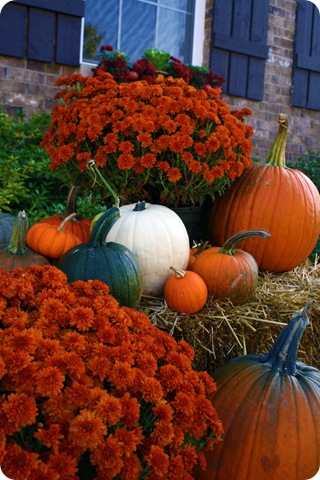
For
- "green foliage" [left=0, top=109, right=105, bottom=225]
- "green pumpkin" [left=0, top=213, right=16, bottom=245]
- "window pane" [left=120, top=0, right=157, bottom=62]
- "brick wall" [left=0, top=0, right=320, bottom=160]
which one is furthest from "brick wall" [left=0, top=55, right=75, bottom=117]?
"green pumpkin" [left=0, top=213, right=16, bottom=245]

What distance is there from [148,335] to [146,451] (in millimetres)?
308

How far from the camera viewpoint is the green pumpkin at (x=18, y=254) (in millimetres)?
1796

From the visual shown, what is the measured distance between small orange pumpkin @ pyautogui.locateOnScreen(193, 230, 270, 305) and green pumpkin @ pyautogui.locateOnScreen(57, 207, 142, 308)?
0.32m

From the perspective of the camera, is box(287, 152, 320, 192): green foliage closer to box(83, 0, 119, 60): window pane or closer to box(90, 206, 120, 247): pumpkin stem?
box(83, 0, 119, 60): window pane

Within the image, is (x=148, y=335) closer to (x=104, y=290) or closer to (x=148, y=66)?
(x=104, y=290)

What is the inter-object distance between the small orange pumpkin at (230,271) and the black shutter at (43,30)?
124 inches

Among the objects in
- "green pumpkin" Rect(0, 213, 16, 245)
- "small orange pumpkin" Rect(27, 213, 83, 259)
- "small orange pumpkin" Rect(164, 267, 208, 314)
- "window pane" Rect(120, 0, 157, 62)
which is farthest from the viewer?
"window pane" Rect(120, 0, 157, 62)

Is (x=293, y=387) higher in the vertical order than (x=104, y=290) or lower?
lower

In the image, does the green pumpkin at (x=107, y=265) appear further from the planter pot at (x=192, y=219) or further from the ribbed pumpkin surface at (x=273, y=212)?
the ribbed pumpkin surface at (x=273, y=212)

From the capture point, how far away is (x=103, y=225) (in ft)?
5.81

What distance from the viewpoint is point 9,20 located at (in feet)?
14.3

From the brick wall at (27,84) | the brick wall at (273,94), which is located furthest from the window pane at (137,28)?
the brick wall at (27,84)

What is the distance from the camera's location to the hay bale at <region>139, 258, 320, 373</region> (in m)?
1.90

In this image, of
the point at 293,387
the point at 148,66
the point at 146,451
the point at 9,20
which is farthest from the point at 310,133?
the point at 146,451
